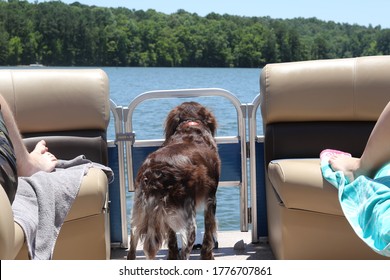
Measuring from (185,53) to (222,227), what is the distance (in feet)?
98.3

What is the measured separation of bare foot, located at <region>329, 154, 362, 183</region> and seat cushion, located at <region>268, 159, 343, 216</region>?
10cm

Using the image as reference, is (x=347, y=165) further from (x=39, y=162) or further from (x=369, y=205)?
(x=39, y=162)

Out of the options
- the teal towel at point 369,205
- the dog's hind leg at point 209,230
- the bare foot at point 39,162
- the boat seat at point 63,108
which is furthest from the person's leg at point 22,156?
the teal towel at point 369,205

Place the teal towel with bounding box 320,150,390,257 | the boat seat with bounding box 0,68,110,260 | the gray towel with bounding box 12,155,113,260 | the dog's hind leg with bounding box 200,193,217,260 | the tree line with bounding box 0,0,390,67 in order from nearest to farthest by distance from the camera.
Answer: the teal towel with bounding box 320,150,390,257 → the gray towel with bounding box 12,155,113,260 → the dog's hind leg with bounding box 200,193,217,260 → the boat seat with bounding box 0,68,110,260 → the tree line with bounding box 0,0,390,67

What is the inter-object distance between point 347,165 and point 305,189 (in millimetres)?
289

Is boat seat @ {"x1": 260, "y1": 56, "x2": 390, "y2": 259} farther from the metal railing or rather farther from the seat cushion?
the seat cushion

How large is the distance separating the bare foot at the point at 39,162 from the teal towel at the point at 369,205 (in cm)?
170

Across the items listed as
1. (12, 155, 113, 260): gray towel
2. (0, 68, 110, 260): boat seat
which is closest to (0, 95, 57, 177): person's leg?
(12, 155, 113, 260): gray towel

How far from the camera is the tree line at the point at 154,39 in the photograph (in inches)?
1330

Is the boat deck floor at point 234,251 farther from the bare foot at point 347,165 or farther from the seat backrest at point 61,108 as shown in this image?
the bare foot at point 347,165

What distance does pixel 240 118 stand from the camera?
496cm

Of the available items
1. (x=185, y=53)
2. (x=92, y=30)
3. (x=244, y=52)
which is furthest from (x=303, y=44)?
(x=92, y=30)

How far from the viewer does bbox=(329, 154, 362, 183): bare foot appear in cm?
357

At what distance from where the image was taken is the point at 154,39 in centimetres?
3444
